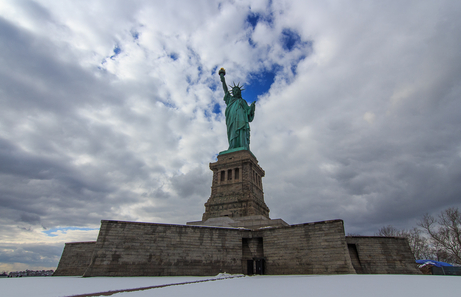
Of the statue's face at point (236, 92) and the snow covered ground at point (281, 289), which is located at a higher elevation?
the statue's face at point (236, 92)

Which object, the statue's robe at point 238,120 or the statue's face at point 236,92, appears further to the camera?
the statue's face at point 236,92

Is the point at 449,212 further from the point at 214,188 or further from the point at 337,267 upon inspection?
the point at 214,188

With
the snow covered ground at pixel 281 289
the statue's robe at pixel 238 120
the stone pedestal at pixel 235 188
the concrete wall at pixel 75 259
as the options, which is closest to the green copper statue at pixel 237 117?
the statue's robe at pixel 238 120

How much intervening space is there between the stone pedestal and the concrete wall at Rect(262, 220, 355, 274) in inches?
425

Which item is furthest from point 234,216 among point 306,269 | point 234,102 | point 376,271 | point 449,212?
point 449,212

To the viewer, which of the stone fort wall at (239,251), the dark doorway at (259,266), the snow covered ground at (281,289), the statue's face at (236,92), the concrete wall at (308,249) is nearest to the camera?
the snow covered ground at (281,289)

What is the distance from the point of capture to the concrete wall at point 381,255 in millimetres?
19469

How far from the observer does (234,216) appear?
31.7m

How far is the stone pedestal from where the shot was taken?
3231 centimetres

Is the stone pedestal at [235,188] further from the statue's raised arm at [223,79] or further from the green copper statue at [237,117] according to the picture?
the statue's raised arm at [223,79]

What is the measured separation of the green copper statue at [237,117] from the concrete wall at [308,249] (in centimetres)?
1920

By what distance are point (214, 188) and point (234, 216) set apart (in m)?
6.24

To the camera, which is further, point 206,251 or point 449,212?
point 449,212

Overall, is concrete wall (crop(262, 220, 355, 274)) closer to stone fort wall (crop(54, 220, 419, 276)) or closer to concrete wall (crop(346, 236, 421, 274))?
stone fort wall (crop(54, 220, 419, 276))
